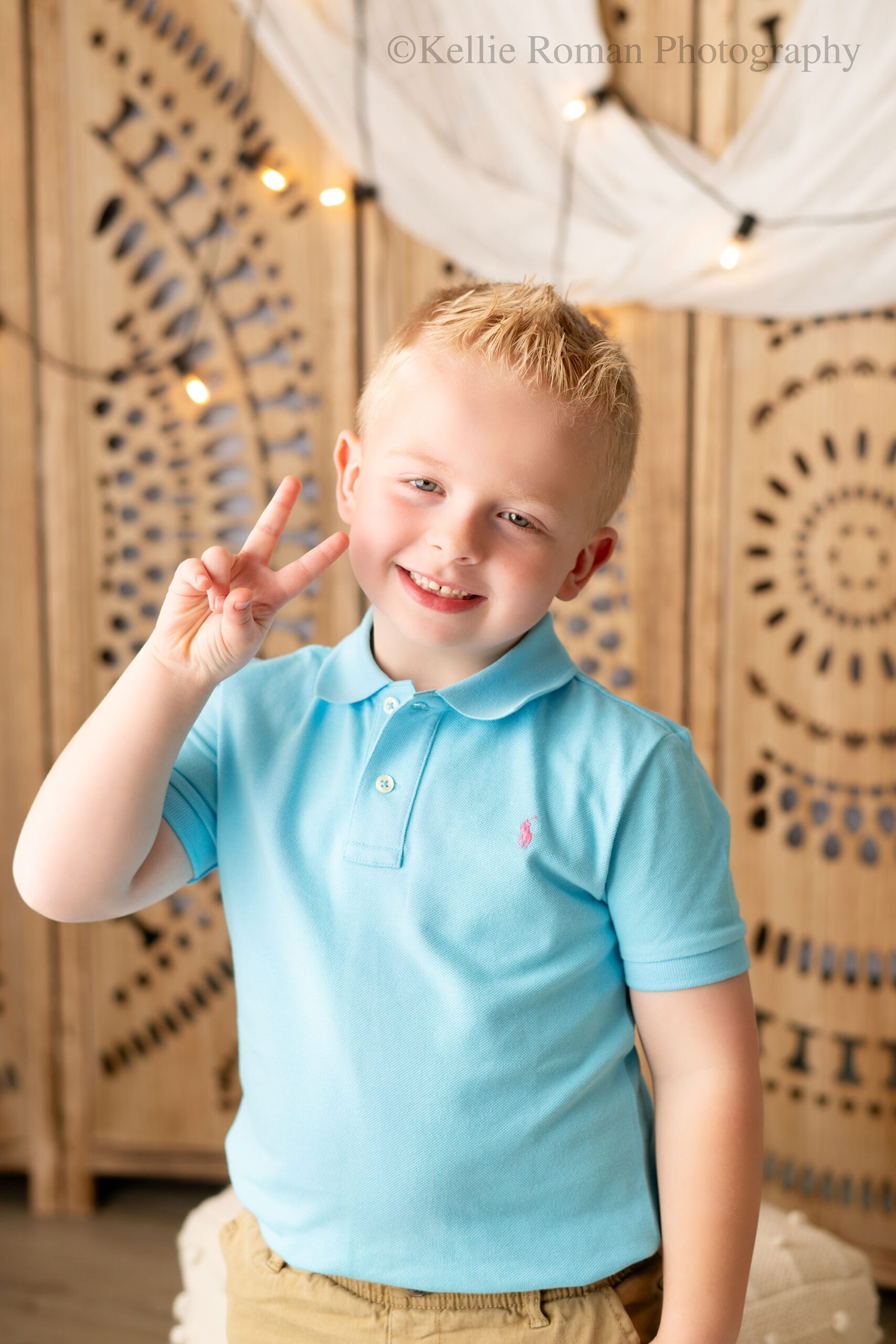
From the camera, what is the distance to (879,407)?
169cm

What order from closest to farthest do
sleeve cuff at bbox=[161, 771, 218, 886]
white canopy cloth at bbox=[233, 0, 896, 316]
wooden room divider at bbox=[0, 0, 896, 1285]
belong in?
sleeve cuff at bbox=[161, 771, 218, 886]
white canopy cloth at bbox=[233, 0, 896, 316]
wooden room divider at bbox=[0, 0, 896, 1285]

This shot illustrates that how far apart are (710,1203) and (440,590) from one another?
485 millimetres

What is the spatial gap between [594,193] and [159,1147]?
1.85 m

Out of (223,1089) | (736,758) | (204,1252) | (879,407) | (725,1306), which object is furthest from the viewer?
(223,1089)

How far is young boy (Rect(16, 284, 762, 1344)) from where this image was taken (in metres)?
0.77

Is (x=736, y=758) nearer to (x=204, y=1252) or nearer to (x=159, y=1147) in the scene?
(x=204, y=1252)

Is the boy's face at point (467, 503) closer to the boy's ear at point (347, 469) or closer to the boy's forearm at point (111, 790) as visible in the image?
the boy's ear at point (347, 469)

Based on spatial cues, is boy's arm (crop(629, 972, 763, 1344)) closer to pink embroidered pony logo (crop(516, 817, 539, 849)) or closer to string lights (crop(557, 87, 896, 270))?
pink embroidered pony logo (crop(516, 817, 539, 849))

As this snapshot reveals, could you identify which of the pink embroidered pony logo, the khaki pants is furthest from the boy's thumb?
the khaki pants

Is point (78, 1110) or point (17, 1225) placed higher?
point (78, 1110)

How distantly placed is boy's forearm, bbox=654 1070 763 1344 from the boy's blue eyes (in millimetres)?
419

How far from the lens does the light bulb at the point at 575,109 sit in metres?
1.69

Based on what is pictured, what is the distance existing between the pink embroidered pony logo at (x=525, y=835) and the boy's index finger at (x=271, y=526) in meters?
0.27

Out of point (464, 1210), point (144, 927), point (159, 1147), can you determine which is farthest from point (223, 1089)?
point (464, 1210)
